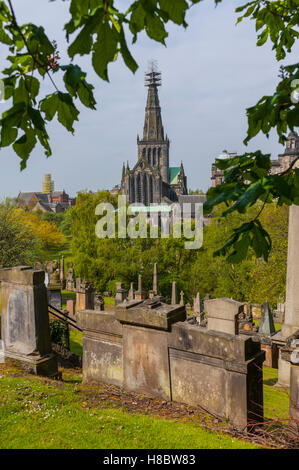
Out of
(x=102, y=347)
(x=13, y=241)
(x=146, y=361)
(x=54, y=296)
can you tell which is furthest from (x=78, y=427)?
(x=13, y=241)

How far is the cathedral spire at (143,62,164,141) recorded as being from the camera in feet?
309

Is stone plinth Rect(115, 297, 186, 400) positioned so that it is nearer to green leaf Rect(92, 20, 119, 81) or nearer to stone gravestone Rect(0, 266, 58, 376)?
stone gravestone Rect(0, 266, 58, 376)

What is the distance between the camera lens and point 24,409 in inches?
183

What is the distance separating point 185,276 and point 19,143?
3194cm

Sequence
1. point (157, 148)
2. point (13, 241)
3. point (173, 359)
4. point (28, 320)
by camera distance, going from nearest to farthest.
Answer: point (173, 359), point (28, 320), point (13, 241), point (157, 148)

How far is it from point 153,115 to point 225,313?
303 ft

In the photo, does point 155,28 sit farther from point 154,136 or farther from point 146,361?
point 154,136

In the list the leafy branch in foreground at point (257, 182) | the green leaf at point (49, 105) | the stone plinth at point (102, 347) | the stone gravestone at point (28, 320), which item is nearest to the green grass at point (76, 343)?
the stone gravestone at point (28, 320)

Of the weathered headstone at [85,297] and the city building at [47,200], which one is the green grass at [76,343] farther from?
the city building at [47,200]

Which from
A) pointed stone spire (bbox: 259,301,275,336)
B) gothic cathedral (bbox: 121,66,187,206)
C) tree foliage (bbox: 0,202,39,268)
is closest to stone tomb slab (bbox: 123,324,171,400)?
pointed stone spire (bbox: 259,301,275,336)

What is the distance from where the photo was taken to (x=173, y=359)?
5152mm
